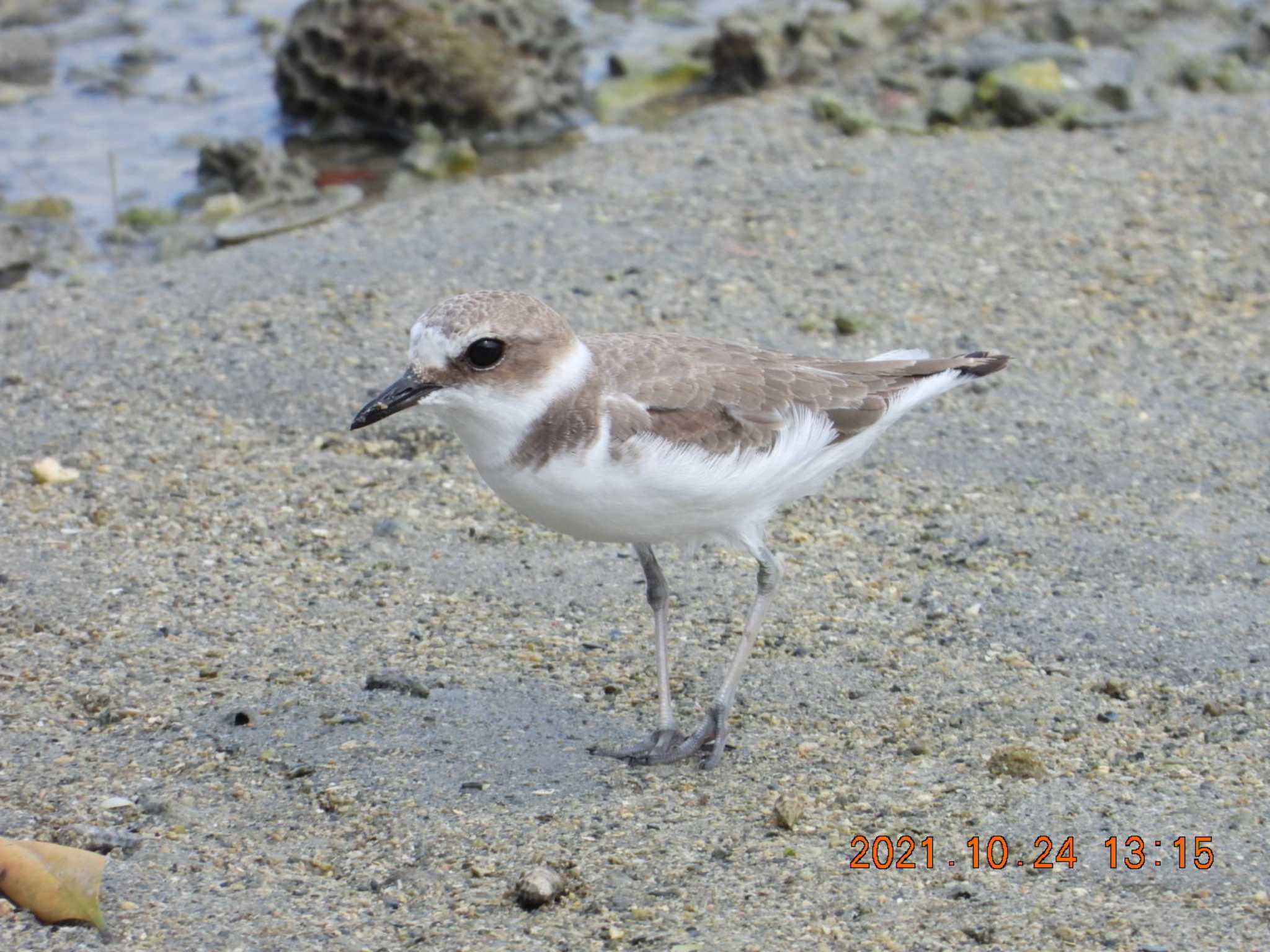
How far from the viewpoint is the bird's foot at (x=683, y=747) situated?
4.54 m

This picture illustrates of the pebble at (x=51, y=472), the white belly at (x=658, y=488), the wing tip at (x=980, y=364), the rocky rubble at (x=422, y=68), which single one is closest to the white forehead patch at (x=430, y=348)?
the white belly at (x=658, y=488)

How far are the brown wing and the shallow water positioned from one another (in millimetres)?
5562

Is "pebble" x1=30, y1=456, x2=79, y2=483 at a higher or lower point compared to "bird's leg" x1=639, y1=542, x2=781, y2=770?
lower

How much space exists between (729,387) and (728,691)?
0.89 meters

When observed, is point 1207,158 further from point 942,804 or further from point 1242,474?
point 942,804

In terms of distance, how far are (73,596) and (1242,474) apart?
14.4 ft

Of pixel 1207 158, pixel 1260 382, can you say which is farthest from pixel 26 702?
pixel 1207 158

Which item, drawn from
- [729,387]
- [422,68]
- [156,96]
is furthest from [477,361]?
[156,96]

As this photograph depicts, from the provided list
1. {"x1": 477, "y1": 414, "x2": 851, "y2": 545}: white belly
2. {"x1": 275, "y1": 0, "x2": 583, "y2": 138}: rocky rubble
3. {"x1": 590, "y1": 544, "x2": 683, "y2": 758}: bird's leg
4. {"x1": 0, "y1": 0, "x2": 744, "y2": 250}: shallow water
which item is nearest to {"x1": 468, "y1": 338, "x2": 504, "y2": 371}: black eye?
{"x1": 477, "y1": 414, "x2": 851, "y2": 545}: white belly

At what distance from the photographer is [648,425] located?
412 centimetres

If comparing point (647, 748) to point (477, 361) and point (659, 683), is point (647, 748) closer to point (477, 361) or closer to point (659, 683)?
point (659, 683)

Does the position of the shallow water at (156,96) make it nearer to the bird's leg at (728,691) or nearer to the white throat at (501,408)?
the white throat at (501,408)

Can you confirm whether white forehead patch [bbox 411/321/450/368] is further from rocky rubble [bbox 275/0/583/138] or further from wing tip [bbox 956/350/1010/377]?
rocky rubble [bbox 275/0/583/138]

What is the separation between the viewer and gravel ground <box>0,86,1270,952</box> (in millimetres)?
3908
